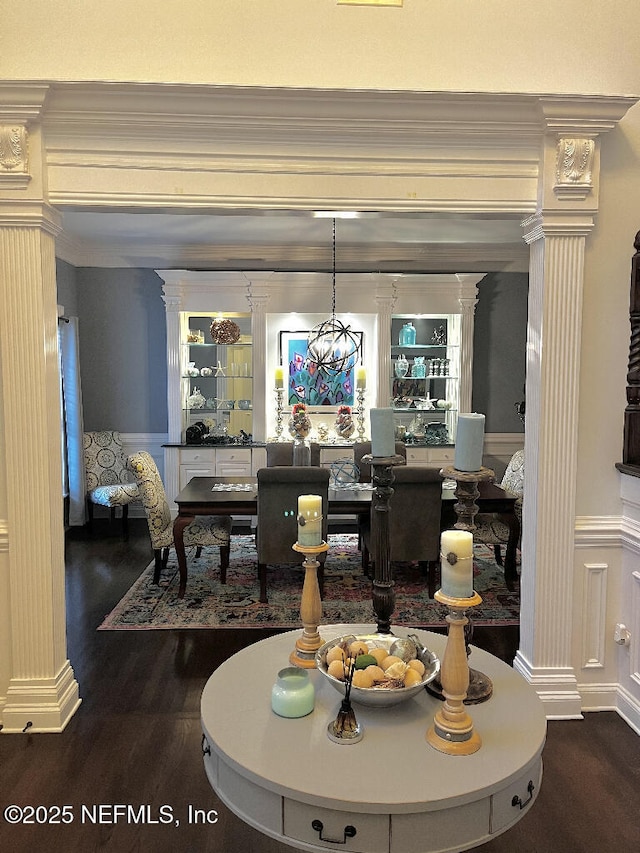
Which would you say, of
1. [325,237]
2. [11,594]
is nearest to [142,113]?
[11,594]

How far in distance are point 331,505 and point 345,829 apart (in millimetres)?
2841

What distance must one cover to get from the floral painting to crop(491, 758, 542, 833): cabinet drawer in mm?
5220

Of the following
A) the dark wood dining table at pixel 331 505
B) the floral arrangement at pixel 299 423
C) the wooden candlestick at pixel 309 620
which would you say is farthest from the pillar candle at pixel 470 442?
the floral arrangement at pixel 299 423

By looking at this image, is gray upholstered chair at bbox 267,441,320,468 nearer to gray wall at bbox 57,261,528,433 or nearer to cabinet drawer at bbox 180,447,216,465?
cabinet drawer at bbox 180,447,216,465

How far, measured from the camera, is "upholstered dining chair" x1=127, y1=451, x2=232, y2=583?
4.38m

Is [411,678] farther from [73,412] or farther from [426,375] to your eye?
[73,412]

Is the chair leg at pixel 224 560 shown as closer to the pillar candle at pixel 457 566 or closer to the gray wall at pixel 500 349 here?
the pillar candle at pixel 457 566

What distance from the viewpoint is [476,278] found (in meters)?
6.35

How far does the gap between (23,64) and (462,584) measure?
8.73ft

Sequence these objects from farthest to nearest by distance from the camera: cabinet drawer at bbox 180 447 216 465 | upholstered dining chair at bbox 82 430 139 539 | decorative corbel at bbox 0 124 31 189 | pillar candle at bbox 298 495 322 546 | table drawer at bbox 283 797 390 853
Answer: cabinet drawer at bbox 180 447 216 465, upholstered dining chair at bbox 82 430 139 539, decorative corbel at bbox 0 124 31 189, pillar candle at bbox 298 495 322 546, table drawer at bbox 283 797 390 853

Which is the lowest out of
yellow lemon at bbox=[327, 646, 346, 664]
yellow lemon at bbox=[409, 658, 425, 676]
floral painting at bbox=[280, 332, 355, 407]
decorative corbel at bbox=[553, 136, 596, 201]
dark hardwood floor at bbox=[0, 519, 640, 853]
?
dark hardwood floor at bbox=[0, 519, 640, 853]

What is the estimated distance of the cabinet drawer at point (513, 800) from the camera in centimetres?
147

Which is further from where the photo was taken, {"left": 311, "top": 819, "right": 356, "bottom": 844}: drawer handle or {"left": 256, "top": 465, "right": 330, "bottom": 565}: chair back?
{"left": 256, "top": 465, "right": 330, "bottom": 565}: chair back

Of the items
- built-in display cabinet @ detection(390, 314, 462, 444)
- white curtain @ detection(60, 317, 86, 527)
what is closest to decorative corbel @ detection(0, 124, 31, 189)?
white curtain @ detection(60, 317, 86, 527)
